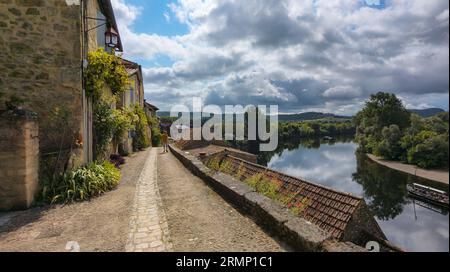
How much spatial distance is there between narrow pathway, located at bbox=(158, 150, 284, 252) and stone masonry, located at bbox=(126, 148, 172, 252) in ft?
0.41

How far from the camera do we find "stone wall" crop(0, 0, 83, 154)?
22.3 ft

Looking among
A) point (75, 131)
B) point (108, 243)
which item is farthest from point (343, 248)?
point (75, 131)

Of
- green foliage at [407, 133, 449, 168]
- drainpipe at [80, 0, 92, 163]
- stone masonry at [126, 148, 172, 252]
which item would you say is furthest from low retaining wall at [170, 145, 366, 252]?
drainpipe at [80, 0, 92, 163]

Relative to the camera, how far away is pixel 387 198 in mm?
29766

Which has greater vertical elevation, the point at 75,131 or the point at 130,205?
the point at 75,131

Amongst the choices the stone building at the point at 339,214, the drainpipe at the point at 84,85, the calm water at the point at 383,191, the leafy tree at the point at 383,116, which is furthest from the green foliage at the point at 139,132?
the leafy tree at the point at 383,116

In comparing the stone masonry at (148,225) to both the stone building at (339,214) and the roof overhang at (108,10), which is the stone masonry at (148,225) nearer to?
the stone building at (339,214)

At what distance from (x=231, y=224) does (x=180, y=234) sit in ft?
2.87

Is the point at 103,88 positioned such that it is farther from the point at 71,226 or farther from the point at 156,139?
the point at 156,139

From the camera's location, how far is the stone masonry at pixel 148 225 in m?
3.82

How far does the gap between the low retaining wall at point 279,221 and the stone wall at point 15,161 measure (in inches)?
163

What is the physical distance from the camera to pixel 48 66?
7113mm
